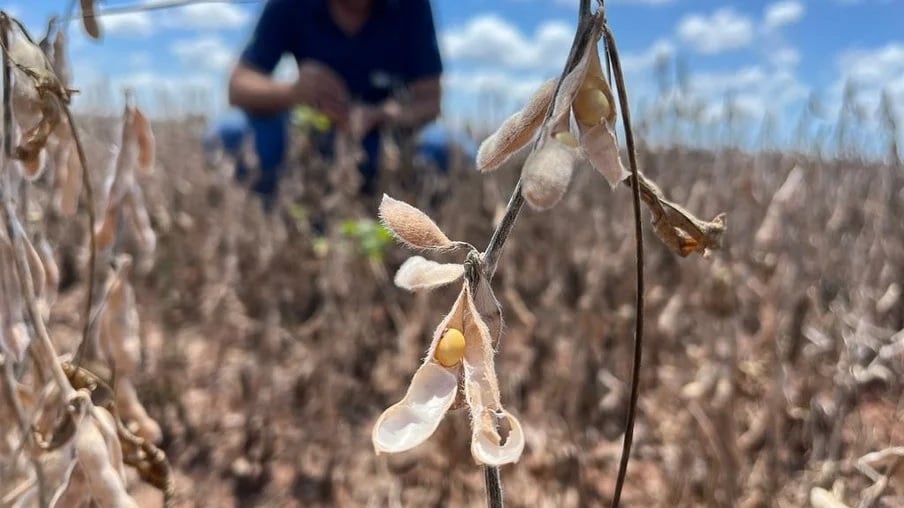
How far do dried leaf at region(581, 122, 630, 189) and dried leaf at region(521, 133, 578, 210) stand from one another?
0.09 ft

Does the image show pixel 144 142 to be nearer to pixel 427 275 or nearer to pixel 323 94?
pixel 427 275

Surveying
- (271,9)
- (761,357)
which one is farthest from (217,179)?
(761,357)

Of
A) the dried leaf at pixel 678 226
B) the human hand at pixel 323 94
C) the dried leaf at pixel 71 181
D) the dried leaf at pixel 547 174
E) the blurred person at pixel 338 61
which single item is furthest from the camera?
the blurred person at pixel 338 61

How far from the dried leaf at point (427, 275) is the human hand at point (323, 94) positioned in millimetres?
1833

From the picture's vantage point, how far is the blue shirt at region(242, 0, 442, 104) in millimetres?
2432

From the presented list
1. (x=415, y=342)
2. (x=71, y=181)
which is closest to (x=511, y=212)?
(x=71, y=181)

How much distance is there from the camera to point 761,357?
1.53 m

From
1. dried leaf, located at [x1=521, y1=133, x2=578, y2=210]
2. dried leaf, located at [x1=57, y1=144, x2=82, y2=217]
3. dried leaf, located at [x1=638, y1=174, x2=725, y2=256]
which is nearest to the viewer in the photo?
dried leaf, located at [x1=521, y1=133, x2=578, y2=210]

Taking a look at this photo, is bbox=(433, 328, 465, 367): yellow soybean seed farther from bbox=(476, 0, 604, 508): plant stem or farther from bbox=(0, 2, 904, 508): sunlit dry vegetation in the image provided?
bbox=(0, 2, 904, 508): sunlit dry vegetation

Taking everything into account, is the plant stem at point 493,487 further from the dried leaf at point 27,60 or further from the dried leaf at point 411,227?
the dried leaf at point 27,60

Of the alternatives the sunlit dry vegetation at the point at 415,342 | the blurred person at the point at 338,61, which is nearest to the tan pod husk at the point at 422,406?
the sunlit dry vegetation at the point at 415,342

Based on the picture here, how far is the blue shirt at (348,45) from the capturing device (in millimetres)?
2432

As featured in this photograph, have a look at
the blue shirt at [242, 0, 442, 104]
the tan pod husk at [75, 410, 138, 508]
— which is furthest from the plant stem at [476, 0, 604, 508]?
the blue shirt at [242, 0, 442, 104]

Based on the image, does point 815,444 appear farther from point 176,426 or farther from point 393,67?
point 393,67
